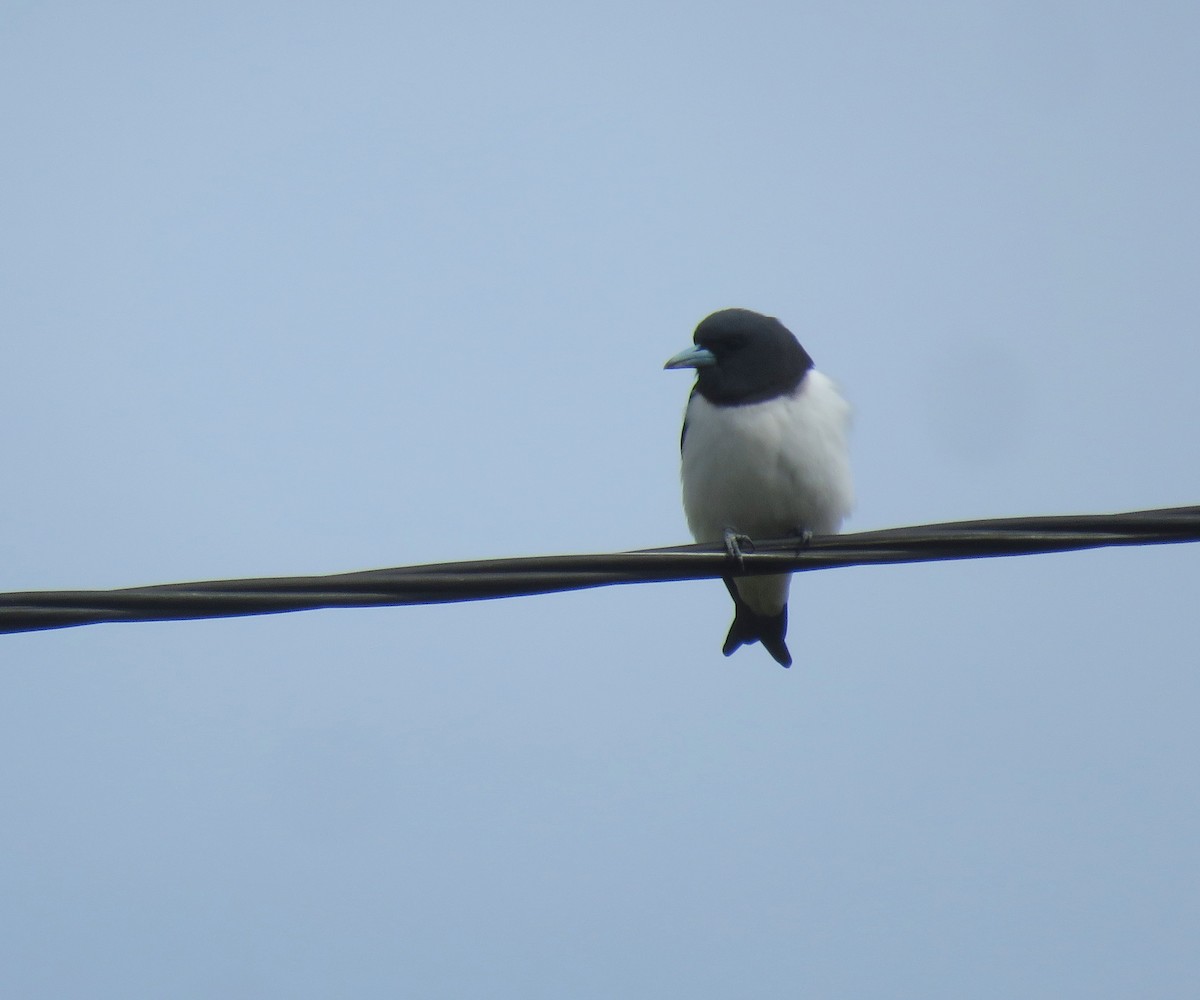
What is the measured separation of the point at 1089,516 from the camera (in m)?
3.39

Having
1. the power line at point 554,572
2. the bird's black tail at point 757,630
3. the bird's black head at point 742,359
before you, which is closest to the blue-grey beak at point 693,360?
the bird's black head at point 742,359

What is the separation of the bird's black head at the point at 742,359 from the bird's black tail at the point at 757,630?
1046 mm

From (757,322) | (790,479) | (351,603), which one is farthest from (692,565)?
(757,322)

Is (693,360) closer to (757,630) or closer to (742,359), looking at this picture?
(742,359)

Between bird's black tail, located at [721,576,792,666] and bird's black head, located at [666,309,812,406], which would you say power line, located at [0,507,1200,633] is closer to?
bird's black head, located at [666,309,812,406]

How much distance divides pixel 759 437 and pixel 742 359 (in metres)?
0.42

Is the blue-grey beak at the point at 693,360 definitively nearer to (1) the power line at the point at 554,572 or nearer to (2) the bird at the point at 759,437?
(2) the bird at the point at 759,437

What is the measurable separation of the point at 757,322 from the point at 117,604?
11.5ft

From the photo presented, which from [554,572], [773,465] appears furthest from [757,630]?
[554,572]

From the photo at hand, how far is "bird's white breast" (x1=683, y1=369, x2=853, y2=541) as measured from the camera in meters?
5.64

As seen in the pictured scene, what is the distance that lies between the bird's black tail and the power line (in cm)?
277

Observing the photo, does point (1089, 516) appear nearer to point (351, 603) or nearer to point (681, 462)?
point (351, 603)

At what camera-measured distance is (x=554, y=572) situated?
3252 mm

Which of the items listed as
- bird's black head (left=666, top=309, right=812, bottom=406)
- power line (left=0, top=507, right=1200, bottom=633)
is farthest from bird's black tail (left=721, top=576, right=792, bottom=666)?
power line (left=0, top=507, right=1200, bottom=633)
